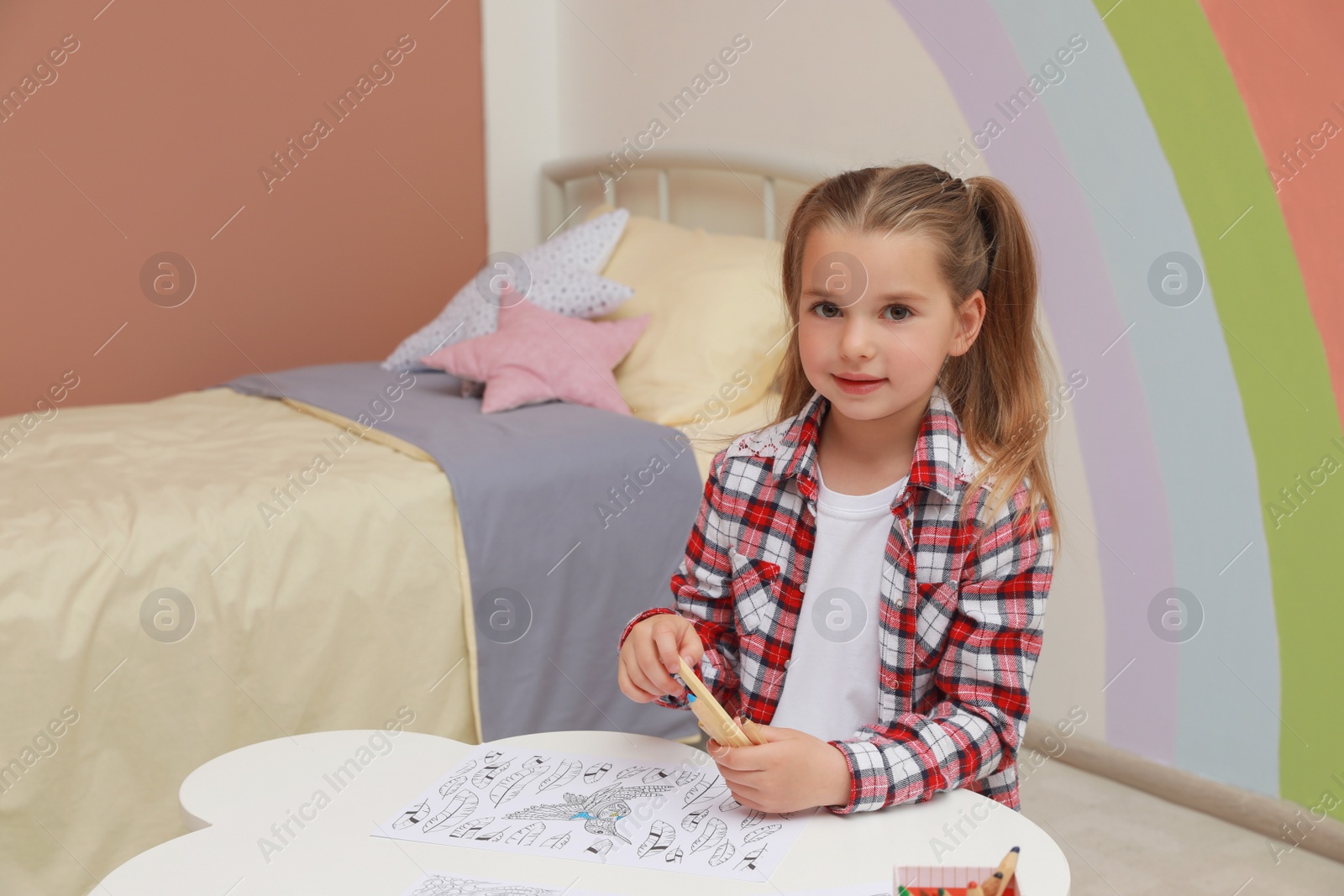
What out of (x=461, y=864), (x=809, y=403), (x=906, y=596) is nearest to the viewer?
(x=461, y=864)

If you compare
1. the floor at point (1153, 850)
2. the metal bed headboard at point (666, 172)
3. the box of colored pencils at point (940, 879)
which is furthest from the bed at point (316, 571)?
the box of colored pencils at point (940, 879)

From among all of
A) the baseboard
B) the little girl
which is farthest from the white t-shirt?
the baseboard

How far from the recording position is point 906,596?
85cm

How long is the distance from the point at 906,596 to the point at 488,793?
0.34 metres

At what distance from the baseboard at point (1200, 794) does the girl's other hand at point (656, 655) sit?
1.09 m

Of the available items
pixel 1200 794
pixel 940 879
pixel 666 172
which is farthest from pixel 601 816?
pixel 666 172

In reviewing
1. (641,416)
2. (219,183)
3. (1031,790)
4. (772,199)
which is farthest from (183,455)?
(1031,790)

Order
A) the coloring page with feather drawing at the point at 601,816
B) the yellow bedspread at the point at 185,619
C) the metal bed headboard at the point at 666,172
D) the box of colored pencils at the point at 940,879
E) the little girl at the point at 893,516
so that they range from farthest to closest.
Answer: the metal bed headboard at the point at 666,172 < the yellow bedspread at the point at 185,619 < the little girl at the point at 893,516 < the coloring page with feather drawing at the point at 601,816 < the box of colored pencils at the point at 940,879

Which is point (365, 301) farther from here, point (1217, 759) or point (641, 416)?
point (1217, 759)

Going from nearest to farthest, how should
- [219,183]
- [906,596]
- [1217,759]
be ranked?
[906,596] < [1217,759] < [219,183]

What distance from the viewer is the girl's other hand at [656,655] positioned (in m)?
0.83

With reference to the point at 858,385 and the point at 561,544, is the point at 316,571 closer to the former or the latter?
the point at 561,544

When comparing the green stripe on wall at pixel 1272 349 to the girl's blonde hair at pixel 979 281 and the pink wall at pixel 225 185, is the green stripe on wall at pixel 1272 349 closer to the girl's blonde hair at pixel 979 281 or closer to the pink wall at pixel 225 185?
the girl's blonde hair at pixel 979 281

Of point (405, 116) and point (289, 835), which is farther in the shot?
point (405, 116)
